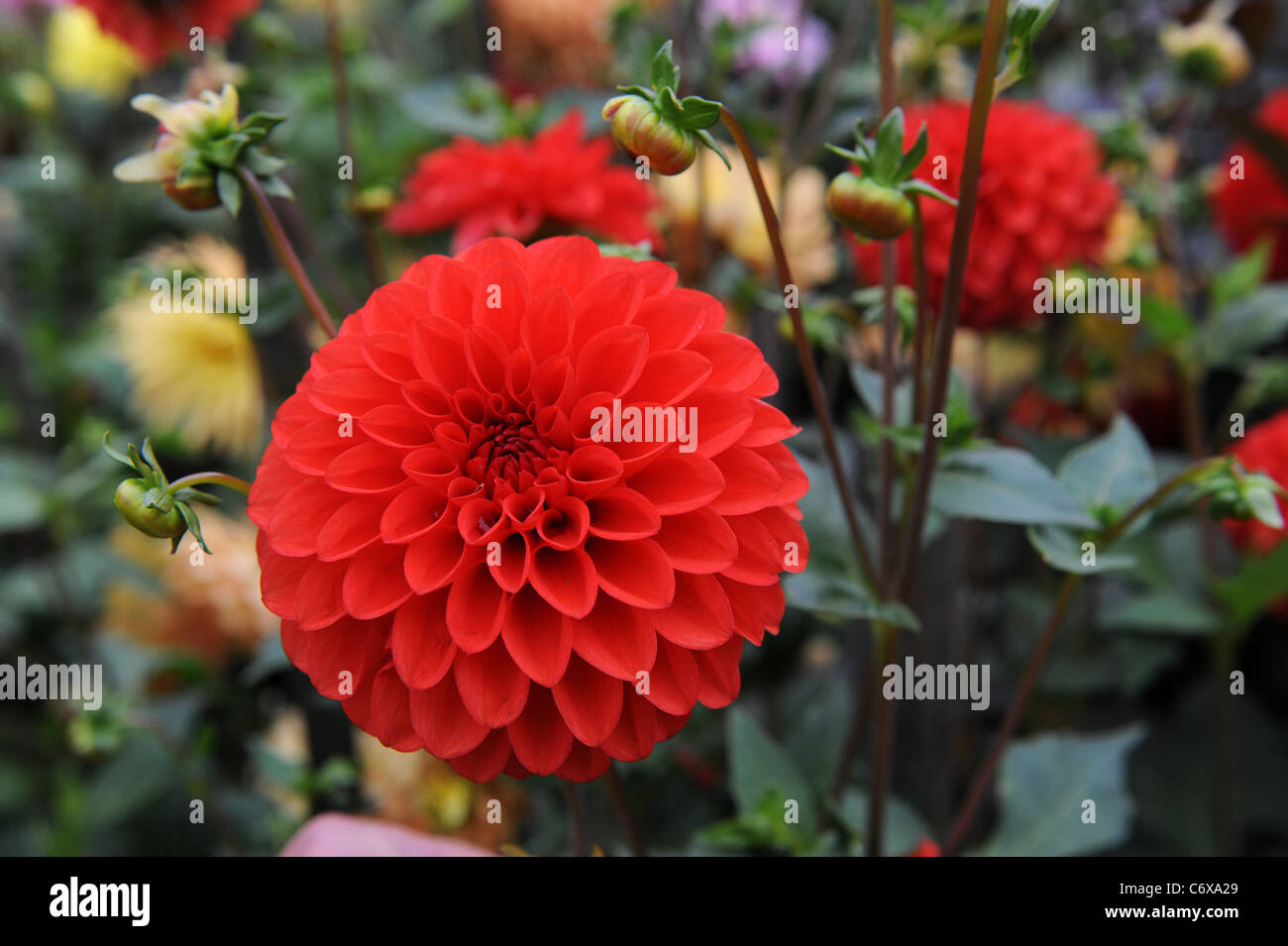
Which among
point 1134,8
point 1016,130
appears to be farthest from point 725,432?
point 1134,8

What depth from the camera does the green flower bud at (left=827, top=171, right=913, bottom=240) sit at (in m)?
Result: 0.34

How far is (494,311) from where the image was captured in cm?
34

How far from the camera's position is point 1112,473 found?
46 cm

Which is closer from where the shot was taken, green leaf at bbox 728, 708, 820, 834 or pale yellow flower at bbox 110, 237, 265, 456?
green leaf at bbox 728, 708, 820, 834

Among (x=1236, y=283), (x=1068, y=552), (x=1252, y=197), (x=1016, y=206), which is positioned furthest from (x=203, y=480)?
(x=1252, y=197)

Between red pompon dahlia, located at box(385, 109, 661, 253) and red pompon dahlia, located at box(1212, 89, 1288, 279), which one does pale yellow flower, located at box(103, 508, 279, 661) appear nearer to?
red pompon dahlia, located at box(385, 109, 661, 253)

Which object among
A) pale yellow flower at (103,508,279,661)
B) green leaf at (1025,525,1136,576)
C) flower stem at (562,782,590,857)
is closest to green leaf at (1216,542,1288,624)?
green leaf at (1025,525,1136,576)

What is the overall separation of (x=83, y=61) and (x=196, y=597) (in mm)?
811

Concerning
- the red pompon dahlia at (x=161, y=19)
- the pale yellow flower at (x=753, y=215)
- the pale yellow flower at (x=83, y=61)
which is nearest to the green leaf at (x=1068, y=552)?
the pale yellow flower at (x=753, y=215)

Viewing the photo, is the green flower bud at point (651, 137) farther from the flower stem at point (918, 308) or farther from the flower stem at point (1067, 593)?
the flower stem at point (1067, 593)

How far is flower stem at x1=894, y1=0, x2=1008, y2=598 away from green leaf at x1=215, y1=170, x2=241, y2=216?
0.27 meters

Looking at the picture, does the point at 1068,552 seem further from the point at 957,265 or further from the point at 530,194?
the point at 530,194
